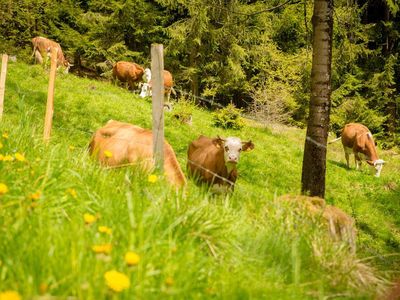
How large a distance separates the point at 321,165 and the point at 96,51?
23497mm

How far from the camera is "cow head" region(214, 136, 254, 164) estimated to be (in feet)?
25.2

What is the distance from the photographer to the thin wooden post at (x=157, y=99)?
5184 mm

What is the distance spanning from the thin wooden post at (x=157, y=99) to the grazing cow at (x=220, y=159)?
196 cm

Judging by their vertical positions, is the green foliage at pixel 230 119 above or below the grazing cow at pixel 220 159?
above

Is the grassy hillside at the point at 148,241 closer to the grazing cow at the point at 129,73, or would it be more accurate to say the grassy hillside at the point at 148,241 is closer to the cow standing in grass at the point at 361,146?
the cow standing in grass at the point at 361,146

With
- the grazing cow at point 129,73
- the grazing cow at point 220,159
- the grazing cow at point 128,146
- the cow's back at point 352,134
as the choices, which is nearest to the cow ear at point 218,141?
the grazing cow at point 220,159

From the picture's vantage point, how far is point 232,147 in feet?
25.5

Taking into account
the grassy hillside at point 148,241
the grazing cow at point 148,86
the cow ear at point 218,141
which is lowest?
the grassy hillside at point 148,241

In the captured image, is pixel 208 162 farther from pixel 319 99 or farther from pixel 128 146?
pixel 319 99

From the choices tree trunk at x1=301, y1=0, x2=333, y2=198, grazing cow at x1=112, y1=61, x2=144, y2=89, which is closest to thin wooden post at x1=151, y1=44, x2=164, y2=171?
tree trunk at x1=301, y1=0, x2=333, y2=198

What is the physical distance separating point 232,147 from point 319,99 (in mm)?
1659

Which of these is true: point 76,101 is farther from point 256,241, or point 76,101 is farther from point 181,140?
point 256,241

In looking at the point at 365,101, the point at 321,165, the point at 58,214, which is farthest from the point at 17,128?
the point at 365,101

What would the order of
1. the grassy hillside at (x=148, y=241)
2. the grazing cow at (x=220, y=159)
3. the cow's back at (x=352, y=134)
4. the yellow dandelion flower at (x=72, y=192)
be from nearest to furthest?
the grassy hillside at (x=148, y=241), the yellow dandelion flower at (x=72, y=192), the grazing cow at (x=220, y=159), the cow's back at (x=352, y=134)
